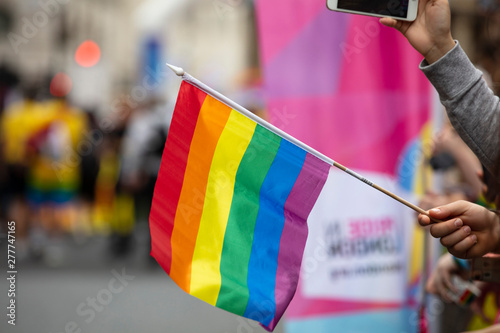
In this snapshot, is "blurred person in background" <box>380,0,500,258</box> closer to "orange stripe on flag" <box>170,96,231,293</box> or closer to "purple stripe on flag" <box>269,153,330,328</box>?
"purple stripe on flag" <box>269,153,330,328</box>

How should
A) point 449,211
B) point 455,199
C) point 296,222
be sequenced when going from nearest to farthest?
1. point 449,211
2. point 296,222
3. point 455,199

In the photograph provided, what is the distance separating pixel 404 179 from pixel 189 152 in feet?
5.56

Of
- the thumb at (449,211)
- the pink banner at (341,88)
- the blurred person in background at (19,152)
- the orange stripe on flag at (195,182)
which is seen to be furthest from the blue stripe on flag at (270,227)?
the blurred person in background at (19,152)

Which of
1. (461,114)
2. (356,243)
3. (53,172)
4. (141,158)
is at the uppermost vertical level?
(461,114)

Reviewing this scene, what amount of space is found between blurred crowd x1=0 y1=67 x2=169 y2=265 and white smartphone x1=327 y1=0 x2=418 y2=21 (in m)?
5.96

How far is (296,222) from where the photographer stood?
189cm

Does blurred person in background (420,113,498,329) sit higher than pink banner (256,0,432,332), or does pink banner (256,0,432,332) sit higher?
pink banner (256,0,432,332)

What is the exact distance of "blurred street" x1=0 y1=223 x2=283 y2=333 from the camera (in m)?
5.21

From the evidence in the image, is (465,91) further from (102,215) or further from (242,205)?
(102,215)

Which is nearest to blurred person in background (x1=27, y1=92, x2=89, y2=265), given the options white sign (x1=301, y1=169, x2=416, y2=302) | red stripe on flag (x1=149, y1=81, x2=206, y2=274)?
white sign (x1=301, y1=169, x2=416, y2=302)

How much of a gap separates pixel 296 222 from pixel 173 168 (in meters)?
0.38

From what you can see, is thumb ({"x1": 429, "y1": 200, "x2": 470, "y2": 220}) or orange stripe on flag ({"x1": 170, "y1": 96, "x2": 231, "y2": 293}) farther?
orange stripe on flag ({"x1": 170, "y1": 96, "x2": 231, "y2": 293})

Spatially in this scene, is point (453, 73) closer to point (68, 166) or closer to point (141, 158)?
point (141, 158)

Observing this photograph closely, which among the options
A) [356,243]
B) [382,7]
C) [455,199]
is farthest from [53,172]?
[382,7]
